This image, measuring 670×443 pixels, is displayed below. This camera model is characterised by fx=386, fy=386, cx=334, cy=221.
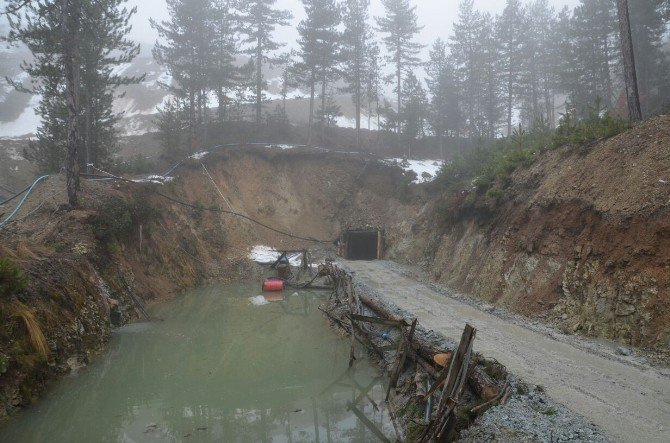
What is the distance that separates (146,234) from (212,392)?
42.6 ft

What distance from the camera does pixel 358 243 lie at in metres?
32.1

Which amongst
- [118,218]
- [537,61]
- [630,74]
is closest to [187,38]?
[118,218]

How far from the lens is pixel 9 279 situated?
866 cm

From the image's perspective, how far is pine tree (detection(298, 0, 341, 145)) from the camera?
3669 centimetres

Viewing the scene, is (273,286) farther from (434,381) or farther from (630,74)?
(630,74)

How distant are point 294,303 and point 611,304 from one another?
42.7ft

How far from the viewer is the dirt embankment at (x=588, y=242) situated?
31.3 ft

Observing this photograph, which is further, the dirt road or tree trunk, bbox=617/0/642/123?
tree trunk, bbox=617/0/642/123

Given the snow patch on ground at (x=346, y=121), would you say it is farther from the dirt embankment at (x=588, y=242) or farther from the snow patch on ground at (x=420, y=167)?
the dirt embankment at (x=588, y=242)

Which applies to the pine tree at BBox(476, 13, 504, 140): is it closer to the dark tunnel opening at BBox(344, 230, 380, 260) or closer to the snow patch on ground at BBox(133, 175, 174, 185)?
the dark tunnel opening at BBox(344, 230, 380, 260)

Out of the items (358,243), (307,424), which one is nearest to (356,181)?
(358,243)

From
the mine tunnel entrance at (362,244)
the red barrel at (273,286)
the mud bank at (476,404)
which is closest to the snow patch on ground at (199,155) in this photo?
the mine tunnel entrance at (362,244)

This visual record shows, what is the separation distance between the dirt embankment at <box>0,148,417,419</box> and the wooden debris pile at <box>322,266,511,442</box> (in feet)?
25.4

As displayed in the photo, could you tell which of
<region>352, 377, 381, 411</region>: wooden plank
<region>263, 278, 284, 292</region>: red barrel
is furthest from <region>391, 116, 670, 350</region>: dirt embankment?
<region>263, 278, 284, 292</region>: red barrel
